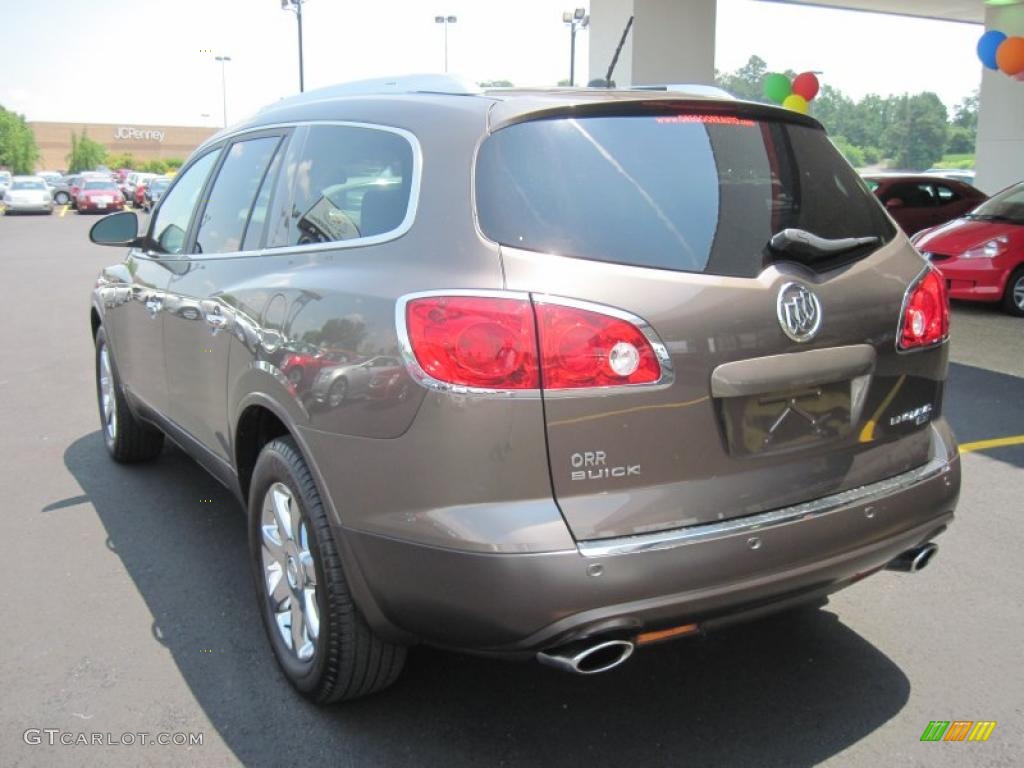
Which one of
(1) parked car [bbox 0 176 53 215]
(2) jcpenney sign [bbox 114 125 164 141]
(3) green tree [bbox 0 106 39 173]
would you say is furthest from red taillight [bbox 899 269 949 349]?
(2) jcpenney sign [bbox 114 125 164 141]

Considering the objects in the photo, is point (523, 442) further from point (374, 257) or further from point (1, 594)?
point (1, 594)

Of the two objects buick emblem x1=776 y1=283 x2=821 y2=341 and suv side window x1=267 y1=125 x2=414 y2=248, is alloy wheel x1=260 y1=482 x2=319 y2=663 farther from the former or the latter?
buick emblem x1=776 y1=283 x2=821 y2=341

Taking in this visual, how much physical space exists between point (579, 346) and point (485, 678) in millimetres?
1401

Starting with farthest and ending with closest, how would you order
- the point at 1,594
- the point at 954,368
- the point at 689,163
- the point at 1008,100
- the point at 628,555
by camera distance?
the point at 1008,100
the point at 954,368
the point at 1,594
the point at 689,163
the point at 628,555

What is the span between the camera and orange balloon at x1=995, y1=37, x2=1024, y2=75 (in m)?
18.6

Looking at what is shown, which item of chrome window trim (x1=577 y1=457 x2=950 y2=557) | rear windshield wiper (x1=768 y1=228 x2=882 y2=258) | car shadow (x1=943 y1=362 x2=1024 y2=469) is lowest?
car shadow (x1=943 y1=362 x2=1024 y2=469)

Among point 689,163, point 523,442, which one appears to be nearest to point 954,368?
point 689,163

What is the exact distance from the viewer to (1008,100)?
23219 mm

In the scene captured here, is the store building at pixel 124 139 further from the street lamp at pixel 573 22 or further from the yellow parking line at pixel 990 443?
the yellow parking line at pixel 990 443

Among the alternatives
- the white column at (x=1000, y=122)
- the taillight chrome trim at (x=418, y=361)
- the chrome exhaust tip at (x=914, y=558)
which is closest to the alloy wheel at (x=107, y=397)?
the taillight chrome trim at (x=418, y=361)

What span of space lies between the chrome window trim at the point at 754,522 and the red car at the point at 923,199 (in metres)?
14.6

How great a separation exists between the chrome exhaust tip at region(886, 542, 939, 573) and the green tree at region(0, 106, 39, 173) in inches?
4227

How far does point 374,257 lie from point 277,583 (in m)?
1.18

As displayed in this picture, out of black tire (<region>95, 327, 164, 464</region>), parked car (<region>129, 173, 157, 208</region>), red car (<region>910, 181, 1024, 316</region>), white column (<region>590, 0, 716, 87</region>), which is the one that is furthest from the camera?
parked car (<region>129, 173, 157, 208</region>)
